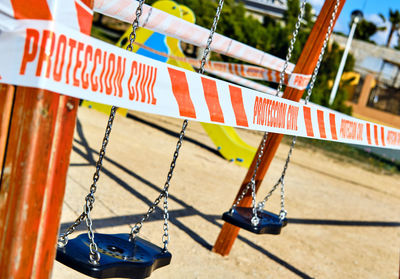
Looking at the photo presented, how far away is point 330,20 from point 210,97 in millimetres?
1933

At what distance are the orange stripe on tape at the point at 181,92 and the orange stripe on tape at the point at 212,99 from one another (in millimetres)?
111

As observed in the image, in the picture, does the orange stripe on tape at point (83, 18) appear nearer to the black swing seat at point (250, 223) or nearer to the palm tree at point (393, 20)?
the black swing seat at point (250, 223)

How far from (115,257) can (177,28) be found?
102 inches

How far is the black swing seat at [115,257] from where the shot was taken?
161 centimetres

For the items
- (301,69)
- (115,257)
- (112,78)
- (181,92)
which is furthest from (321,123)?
(112,78)

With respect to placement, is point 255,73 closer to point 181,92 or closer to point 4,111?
point 181,92

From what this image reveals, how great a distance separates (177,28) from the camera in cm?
398

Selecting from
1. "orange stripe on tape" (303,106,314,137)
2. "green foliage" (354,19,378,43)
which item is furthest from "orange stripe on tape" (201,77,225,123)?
"green foliage" (354,19,378,43)

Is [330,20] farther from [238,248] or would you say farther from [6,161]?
[6,161]

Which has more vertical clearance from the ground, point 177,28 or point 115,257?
point 177,28

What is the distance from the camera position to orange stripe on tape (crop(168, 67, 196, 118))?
4.91ft

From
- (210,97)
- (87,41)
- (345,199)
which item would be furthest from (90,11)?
(345,199)

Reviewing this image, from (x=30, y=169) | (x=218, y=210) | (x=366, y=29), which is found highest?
(x=366, y=29)

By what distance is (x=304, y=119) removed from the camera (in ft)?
8.06
